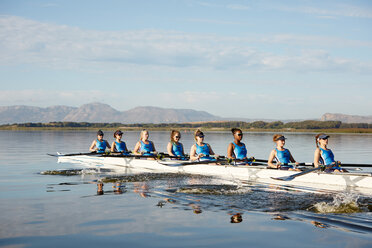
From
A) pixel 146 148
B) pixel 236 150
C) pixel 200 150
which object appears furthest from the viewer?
pixel 146 148

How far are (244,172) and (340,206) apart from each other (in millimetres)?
6361

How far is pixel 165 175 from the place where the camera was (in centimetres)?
1847

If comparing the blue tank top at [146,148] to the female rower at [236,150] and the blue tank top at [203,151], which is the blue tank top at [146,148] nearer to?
the blue tank top at [203,151]

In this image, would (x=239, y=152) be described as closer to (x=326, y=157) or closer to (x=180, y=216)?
(x=326, y=157)

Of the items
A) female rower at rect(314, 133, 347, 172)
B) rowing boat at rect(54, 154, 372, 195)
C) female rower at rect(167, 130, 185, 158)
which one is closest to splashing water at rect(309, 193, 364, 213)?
rowing boat at rect(54, 154, 372, 195)

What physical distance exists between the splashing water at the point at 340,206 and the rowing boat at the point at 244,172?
1910 millimetres

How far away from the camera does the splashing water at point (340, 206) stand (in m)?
10.2

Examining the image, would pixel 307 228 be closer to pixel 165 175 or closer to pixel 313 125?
pixel 165 175

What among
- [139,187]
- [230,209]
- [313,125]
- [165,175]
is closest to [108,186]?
[139,187]

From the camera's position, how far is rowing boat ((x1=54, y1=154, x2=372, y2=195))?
13.6 meters

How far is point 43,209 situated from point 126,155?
1159 centimetres

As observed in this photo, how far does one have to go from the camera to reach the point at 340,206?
1062cm

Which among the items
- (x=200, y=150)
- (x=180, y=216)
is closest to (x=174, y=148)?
(x=200, y=150)

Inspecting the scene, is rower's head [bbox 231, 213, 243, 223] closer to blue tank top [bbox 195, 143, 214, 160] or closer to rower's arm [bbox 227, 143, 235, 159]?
rower's arm [bbox 227, 143, 235, 159]
